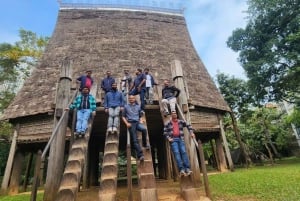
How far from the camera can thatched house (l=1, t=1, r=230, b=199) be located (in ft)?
33.5

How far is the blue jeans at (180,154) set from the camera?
4340 mm

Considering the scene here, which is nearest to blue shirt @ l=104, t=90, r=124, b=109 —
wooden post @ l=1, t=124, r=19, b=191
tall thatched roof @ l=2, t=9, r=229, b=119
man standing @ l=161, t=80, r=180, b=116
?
man standing @ l=161, t=80, r=180, b=116

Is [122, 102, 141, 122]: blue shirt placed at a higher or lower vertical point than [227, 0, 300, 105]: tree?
lower

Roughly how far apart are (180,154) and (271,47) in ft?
32.3

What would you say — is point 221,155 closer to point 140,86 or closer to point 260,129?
point 140,86

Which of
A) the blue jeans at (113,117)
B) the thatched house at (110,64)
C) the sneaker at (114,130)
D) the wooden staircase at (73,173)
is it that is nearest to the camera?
the wooden staircase at (73,173)

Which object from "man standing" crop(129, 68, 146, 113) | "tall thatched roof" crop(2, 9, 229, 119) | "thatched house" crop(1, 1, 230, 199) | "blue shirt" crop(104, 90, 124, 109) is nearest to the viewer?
"blue shirt" crop(104, 90, 124, 109)

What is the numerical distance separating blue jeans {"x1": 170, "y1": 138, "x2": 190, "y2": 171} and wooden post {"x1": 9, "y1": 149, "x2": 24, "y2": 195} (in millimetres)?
8521

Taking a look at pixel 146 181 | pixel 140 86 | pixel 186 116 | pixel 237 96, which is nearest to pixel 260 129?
pixel 237 96

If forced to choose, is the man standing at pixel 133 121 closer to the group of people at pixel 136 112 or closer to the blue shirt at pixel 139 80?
the group of people at pixel 136 112

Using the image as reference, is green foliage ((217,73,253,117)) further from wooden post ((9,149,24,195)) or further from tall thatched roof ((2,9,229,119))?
wooden post ((9,149,24,195))

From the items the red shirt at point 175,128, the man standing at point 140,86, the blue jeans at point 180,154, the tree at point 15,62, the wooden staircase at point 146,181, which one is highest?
the tree at point 15,62

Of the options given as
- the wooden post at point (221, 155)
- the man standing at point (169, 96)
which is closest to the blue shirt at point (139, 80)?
the man standing at point (169, 96)

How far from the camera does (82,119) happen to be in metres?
5.23
